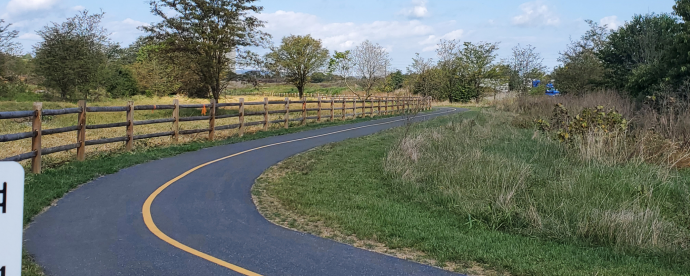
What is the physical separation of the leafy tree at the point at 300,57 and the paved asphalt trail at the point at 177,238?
61921 millimetres

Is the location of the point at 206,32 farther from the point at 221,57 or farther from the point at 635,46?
the point at 635,46

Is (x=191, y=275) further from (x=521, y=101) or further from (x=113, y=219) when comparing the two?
(x=521, y=101)

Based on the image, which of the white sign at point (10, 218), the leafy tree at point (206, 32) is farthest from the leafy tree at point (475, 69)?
the white sign at point (10, 218)

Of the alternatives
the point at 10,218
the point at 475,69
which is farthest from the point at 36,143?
the point at 475,69

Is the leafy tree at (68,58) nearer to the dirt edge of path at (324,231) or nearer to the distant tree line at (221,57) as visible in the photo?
the distant tree line at (221,57)

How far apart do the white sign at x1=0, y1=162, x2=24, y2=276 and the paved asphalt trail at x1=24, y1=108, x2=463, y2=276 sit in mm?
3254

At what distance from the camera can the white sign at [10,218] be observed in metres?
1.78

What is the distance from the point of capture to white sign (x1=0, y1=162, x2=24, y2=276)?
5.84 ft

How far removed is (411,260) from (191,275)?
2339 mm

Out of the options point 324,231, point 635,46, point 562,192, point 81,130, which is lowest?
point 324,231

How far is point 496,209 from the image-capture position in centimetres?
725

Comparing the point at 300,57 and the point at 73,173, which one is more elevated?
the point at 300,57

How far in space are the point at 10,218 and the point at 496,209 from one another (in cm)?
651

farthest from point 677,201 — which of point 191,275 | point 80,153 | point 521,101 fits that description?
point 521,101
